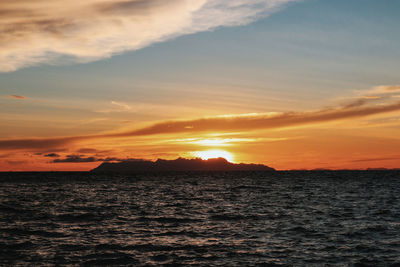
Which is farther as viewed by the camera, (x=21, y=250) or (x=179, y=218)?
(x=179, y=218)

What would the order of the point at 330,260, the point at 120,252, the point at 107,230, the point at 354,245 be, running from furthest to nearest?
1. the point at 107,230
2. the point at 354,245
3. the point at 120,252
4. the point at 330,260

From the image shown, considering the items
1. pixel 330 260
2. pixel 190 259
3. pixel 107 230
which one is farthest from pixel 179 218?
pixel 330 260

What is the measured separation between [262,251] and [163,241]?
7.45m

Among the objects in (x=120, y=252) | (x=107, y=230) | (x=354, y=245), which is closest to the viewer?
(x=120, y=252)

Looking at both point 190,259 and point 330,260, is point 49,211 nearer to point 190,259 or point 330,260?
point 190,259

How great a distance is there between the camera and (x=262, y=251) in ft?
83.0

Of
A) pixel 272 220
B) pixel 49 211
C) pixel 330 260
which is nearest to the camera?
pixel 330 260

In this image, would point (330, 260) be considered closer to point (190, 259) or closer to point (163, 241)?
point (190, 259)

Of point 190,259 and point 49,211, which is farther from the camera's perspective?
point 49,211

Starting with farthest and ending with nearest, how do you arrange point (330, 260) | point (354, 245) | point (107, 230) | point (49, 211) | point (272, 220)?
point (49, 211) < point (272, 220) < point (107, 230) < point (354, 245) < point (330, 260)

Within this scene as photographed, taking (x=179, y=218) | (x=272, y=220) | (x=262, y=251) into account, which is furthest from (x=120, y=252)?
(x=272, y=220)

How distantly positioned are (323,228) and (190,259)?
15.2m

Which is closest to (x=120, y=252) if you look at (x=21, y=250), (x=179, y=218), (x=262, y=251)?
(x=21, y=250)

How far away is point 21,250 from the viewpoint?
25719 millimetres
